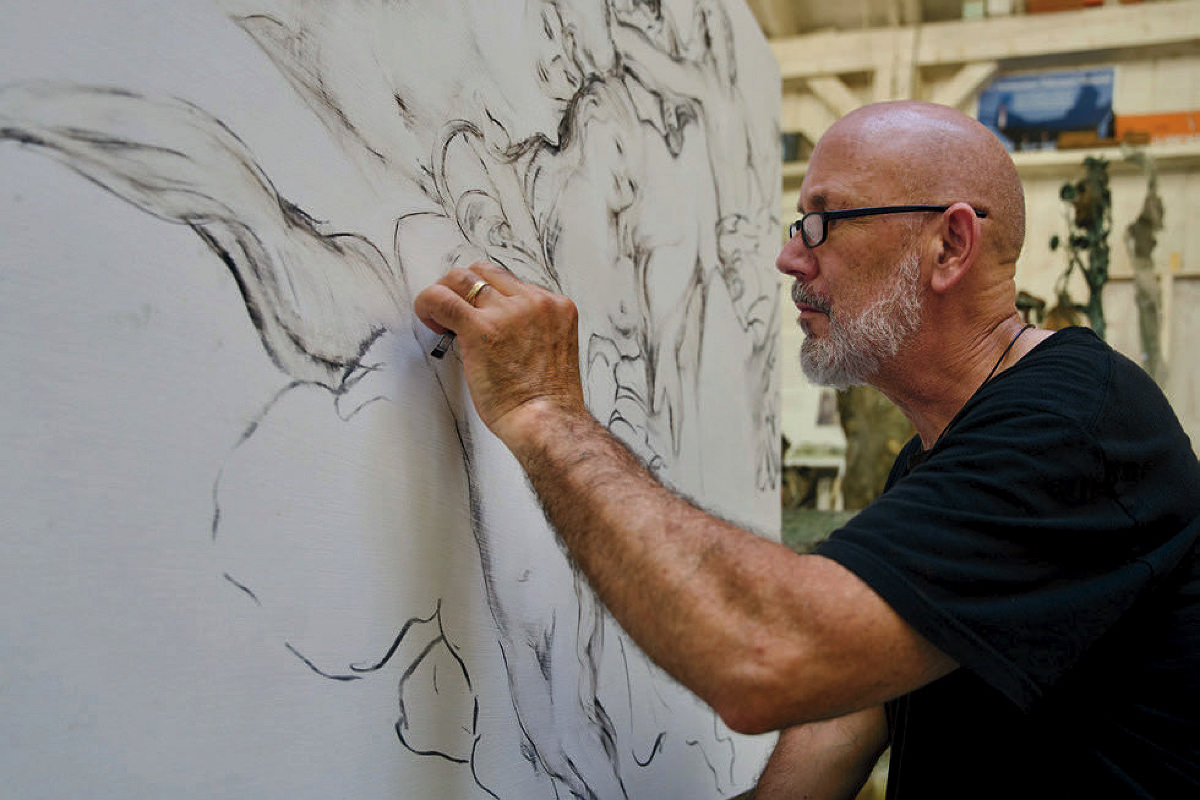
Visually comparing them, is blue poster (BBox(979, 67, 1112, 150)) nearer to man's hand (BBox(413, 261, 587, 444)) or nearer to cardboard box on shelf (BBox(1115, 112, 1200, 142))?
cardboard box on shelf (BBox(1115, 112, 1200, 142))

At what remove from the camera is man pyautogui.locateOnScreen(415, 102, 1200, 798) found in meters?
0.87

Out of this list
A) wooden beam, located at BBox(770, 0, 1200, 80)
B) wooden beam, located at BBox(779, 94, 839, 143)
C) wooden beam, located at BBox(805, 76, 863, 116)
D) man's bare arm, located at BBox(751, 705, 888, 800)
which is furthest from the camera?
wooden beam, located at BBox(779, 94, 839, 143)

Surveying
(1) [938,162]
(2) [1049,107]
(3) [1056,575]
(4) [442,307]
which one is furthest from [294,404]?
(2) [1049,107]

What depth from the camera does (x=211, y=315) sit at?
759 millimetres

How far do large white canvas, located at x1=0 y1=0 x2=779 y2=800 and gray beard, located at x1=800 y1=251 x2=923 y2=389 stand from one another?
295 mm

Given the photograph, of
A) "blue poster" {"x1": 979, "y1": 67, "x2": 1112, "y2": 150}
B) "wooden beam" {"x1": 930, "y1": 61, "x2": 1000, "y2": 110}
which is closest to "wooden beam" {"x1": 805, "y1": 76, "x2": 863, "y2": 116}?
"wooden beam" {"x1": 930, "y1": 61, "x2": 1000, "y2": 110}

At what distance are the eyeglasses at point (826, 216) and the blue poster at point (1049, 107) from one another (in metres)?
5.42

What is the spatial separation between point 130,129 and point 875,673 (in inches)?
30.4

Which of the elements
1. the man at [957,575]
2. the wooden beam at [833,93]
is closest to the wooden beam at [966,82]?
the wooden beam at [833,93]

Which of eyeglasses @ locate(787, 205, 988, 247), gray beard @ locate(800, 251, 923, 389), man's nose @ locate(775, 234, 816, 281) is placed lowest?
gray beard @ locate(800, 251, 923, 389)

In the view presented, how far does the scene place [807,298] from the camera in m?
1.43

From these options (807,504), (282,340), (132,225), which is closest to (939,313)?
Result: (282,340)

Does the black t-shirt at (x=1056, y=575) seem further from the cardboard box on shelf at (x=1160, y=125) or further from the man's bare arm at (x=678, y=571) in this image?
the cardboard box on shelf at (x=1160, y=125)

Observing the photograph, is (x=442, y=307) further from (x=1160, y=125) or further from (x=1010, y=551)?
(x=1160, y=125)
